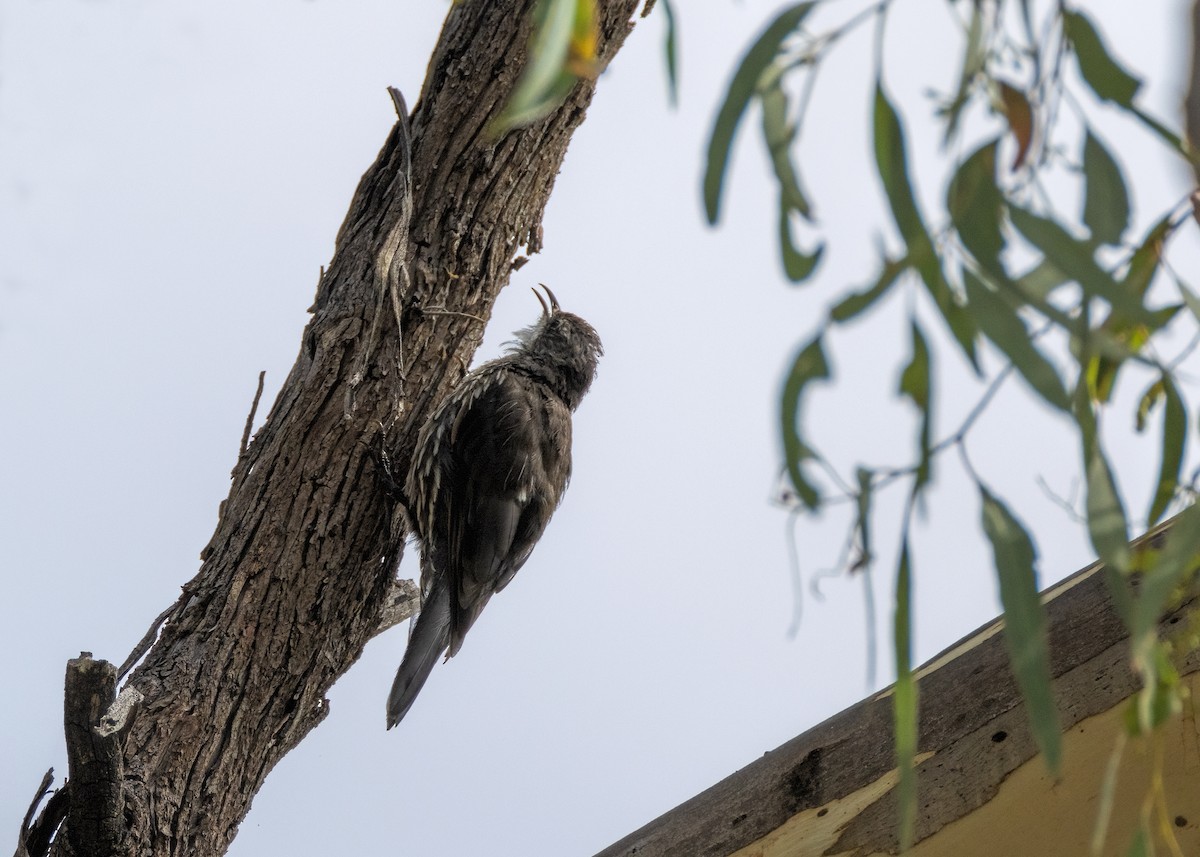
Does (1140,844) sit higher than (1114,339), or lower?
lower

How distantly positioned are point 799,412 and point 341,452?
6.25ft

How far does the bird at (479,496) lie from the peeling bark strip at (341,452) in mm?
379

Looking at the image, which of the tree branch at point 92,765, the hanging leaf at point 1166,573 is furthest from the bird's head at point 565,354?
the hanging leaf at point 1166,573

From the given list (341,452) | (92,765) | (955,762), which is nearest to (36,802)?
(92,765)

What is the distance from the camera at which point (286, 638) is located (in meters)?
2.71

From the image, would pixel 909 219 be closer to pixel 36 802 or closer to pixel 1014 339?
pixel 1014 339

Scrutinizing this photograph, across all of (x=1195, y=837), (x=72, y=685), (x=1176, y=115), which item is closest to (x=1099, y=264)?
(x=1176, y=115)

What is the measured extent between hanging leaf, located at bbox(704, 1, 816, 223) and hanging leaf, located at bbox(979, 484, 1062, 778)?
0.38 m

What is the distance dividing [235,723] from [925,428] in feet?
6.53

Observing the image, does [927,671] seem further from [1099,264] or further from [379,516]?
[1099,264]

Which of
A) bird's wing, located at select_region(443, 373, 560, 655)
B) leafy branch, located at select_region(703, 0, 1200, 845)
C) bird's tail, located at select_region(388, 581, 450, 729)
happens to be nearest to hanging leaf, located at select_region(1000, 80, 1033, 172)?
leafy branch, located at select_region(703, 0, 1200, 845)

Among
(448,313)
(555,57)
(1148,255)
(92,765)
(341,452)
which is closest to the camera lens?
(555,57)

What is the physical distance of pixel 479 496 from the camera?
378 cm

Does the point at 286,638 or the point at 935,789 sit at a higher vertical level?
the point at 286,638
